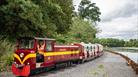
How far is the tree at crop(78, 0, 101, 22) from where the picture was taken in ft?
415

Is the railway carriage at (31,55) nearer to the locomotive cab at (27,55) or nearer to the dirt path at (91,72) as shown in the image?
the locomotive cab at (27,55)

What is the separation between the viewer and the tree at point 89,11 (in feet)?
415

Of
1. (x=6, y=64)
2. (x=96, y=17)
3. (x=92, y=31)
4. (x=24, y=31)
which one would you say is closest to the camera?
(x=6, y=64)

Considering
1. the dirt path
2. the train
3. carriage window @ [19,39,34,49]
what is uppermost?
carriage window @ [19,39,34,49]

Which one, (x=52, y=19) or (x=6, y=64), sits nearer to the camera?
(x=6, y=64)

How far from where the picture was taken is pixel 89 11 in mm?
127250

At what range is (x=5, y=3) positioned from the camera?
29.4 m

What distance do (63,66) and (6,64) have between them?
6.66 metres

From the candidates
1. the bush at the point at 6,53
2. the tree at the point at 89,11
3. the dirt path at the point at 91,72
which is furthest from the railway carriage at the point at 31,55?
the tree at the point at 89,11

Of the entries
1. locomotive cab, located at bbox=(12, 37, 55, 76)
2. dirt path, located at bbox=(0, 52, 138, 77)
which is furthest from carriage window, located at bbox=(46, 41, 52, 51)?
dirt path, located at bbox=(0, 52, 138, 77)

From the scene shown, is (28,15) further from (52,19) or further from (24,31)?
(52,19)

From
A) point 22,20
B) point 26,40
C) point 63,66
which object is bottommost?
point 63,66

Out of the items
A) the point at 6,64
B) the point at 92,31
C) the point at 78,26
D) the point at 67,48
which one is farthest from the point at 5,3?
the point at 92,31

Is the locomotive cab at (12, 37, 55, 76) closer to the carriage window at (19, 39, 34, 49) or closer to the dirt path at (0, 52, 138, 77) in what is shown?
the carriage window at (19, 39, 34, 49)
